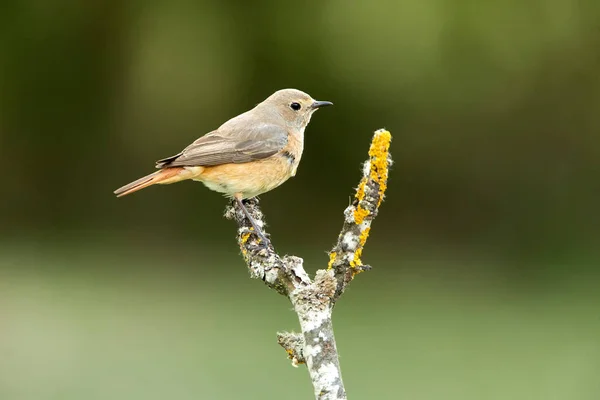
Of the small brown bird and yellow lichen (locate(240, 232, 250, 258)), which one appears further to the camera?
the small brown bird

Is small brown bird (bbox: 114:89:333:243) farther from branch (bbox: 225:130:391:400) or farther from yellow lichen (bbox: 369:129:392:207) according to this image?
yellow lichen (bbox: 369:129:392:207)

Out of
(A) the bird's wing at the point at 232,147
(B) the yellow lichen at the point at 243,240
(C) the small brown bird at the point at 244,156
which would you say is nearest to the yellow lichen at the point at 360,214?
(B) the yellow lichen at the point at 243,240

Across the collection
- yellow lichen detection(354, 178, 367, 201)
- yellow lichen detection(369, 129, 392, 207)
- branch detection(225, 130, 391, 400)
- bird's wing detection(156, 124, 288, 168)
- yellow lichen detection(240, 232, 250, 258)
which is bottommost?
branch detection(225, 130, 391, 400)

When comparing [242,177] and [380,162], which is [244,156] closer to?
[242,177]

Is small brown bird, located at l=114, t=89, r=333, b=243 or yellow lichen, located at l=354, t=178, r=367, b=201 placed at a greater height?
small brown bird, located at l=114, t=89, r=333, b=243

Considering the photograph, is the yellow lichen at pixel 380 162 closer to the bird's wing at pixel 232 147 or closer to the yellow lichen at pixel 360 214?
the yellow lichen at pixel 360 214

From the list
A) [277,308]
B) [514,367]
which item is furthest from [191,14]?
[514,367]

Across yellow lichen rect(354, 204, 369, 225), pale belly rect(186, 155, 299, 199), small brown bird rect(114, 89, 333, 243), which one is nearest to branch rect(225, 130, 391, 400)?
yellow lichen rect(354, 204, 369, 225)

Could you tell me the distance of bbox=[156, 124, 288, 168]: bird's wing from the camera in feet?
13.7

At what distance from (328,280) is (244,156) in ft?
6.42

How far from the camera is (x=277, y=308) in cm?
843

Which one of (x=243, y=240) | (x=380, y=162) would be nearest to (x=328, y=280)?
(x=380, y=162)

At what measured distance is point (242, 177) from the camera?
14.0 ft

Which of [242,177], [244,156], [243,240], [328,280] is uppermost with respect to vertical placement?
[244,156]
